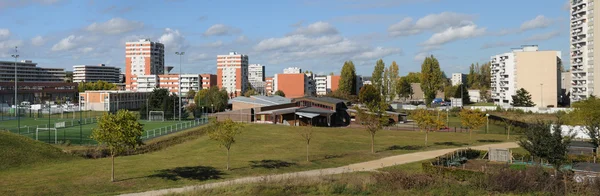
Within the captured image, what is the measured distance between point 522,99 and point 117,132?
8918cm

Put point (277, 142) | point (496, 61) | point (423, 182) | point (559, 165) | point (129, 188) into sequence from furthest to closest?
point (496, 61) < point (277, 142) < point (559, 165) < point (129, 188) < point (423, 182)

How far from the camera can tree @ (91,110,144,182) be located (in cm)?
2575

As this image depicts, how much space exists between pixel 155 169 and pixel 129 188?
4.62m

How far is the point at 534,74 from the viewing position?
9944 centimetres

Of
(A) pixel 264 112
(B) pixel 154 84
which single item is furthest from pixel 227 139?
(B) pixel 154 84

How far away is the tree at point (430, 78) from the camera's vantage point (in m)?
101

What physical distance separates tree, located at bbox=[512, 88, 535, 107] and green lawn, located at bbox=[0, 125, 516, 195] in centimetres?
4971

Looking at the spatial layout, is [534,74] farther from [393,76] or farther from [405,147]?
[405,147]

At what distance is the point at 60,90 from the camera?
131 m

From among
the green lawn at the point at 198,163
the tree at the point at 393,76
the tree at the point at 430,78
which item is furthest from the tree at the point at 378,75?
the green lawn at the point at 198,163

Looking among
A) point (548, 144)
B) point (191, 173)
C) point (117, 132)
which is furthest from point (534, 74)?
point (117, 132)

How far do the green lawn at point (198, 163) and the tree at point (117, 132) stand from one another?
1807 millimetres

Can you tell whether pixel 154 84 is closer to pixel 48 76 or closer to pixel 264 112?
pixel 48 76

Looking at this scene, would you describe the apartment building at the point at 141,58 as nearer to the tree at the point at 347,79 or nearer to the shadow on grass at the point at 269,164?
the tree at the point at 347,79
